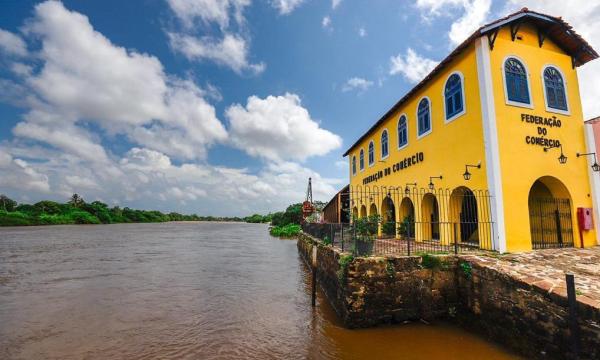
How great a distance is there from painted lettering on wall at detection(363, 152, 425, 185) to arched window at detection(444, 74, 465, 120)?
81.7 inches

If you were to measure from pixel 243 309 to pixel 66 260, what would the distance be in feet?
50.4

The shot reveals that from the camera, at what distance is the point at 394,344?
6289mm

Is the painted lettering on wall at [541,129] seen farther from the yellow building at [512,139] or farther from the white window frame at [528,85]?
the white window frame at [528,85]

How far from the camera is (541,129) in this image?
923cm

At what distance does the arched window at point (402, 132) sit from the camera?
1321 centimetres

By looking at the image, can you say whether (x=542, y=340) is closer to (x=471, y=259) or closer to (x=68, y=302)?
(x=471, y=259)

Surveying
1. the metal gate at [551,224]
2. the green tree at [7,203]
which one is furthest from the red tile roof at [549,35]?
the green tree at [7,203]

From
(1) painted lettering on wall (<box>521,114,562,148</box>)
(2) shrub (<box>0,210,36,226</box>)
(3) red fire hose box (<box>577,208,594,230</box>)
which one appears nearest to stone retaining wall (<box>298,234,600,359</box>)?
(1) painted lettering on wall (<box>521,114,562,148</box>)

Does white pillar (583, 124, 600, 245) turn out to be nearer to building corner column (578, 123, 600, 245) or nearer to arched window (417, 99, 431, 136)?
building corner column (578, 123, 600, 245)

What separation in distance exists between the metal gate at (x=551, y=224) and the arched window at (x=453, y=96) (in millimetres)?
3962

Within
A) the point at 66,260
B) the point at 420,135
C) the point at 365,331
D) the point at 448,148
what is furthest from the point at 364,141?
the point at 66,260

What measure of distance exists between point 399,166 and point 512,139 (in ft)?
17.0

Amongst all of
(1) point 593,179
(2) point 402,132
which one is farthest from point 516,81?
(2) point 402,132

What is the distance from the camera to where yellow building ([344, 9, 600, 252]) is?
28.0 feet
